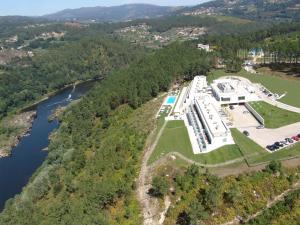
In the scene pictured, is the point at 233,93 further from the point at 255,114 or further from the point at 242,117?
the point at 255,114

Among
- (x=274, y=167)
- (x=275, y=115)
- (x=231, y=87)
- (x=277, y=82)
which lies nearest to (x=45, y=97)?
(x=231, y=87)

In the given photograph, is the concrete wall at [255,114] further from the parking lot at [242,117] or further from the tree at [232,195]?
the tree at [232,195]

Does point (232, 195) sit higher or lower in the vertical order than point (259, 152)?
lower

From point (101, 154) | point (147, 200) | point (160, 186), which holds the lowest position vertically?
point (101, 154)

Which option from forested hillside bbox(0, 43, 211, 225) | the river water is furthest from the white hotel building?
the river water

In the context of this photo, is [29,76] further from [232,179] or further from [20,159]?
[232,179]

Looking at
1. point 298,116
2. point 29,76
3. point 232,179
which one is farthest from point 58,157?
point 29,76

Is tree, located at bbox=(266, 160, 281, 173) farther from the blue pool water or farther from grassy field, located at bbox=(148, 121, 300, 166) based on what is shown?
the blue pool water
